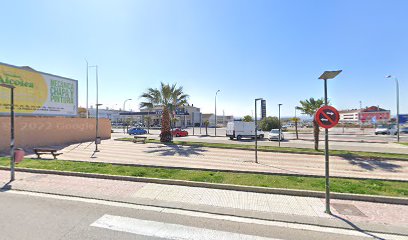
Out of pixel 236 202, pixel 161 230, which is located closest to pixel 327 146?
pixel 236 202

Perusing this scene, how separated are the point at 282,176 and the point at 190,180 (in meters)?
3.71

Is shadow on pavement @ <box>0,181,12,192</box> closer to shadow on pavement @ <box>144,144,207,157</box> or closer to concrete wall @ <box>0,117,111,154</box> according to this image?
shadow on pavement @ <box>144,144,207,157</box>

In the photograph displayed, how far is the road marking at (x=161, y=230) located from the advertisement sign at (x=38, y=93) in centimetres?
1756

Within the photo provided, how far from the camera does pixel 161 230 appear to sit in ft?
14.5

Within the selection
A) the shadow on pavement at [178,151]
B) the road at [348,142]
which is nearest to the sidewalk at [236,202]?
the shadow on pavement at [178,151]

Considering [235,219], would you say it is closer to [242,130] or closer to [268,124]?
[242,130]

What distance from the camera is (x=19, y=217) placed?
489 cm

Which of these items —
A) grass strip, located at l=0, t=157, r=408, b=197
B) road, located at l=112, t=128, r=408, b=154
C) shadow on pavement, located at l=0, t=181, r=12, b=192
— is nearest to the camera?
shadow on pavement, located at l=0, t=181, r=12, b=192

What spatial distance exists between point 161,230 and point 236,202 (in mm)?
2304

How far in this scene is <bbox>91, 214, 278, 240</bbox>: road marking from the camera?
4191 mm

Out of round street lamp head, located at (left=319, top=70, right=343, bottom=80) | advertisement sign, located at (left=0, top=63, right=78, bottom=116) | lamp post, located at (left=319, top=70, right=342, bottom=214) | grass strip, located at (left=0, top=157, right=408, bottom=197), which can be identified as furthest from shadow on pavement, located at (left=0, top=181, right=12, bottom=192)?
advertisement sign, located at (left=0, top=63, right=78, bottom=116)

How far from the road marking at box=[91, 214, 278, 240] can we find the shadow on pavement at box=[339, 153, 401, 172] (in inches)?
406

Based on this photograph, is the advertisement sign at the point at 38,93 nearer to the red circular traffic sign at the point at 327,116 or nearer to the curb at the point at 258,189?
the curb at the point at 258,189

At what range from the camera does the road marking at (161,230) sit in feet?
13.8
